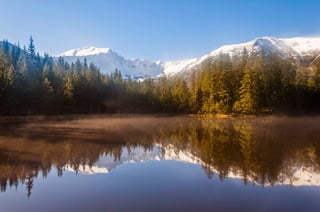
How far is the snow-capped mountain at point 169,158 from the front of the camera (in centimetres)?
1662

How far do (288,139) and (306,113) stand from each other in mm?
54797

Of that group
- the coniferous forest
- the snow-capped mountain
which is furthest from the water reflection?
the coniferous forest

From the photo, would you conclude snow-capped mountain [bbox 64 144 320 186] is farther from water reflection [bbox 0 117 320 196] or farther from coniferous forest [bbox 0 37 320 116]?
coniferous forest [bbox 0 37 320 116]

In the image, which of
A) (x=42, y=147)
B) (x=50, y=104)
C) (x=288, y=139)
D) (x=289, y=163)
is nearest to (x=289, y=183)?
(x=289, y=163)

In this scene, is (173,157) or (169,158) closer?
(169,158)

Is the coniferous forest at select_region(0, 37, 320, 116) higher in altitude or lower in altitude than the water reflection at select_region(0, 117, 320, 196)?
higher

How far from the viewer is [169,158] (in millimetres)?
24531

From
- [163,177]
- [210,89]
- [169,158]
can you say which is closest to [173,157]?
[169,158]

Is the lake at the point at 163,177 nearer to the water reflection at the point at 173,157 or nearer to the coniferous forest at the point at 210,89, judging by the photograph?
the water reflection at the point at 173,157

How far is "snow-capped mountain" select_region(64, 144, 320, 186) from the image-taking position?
16.6 metres

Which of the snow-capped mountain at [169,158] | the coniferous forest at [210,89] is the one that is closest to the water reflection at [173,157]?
the snow-capped mountain at [169,158]

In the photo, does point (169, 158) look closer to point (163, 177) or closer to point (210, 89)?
point (163, 177)

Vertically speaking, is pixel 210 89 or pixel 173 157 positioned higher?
pixel 210 89

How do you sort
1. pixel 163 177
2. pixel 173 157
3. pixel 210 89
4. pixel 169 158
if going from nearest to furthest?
pixel 163 177
pixel 169 158
pixel 173 157
pixel 210 89
